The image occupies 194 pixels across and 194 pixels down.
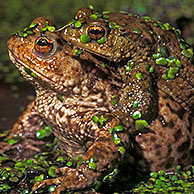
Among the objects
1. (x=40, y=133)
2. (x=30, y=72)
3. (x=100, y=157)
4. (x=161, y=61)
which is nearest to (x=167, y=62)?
(x=161, y=61)

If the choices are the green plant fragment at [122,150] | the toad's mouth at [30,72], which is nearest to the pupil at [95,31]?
the toad's mouth at [30,72]

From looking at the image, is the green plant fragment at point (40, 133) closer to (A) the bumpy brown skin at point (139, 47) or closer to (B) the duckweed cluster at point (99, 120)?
(B) the duckweed cluster at point (99, 120)

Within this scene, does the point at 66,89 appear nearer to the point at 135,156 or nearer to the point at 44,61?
the point at 44,61

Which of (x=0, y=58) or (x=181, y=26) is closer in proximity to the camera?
(x=0, y=58)

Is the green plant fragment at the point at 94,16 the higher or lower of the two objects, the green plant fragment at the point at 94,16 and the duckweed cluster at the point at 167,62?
the higher

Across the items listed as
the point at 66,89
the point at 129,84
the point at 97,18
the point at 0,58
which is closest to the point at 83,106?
the point at 66,89

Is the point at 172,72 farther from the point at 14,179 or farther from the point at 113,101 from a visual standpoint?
the point at 14,179

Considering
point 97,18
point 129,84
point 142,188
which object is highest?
point 97,18
